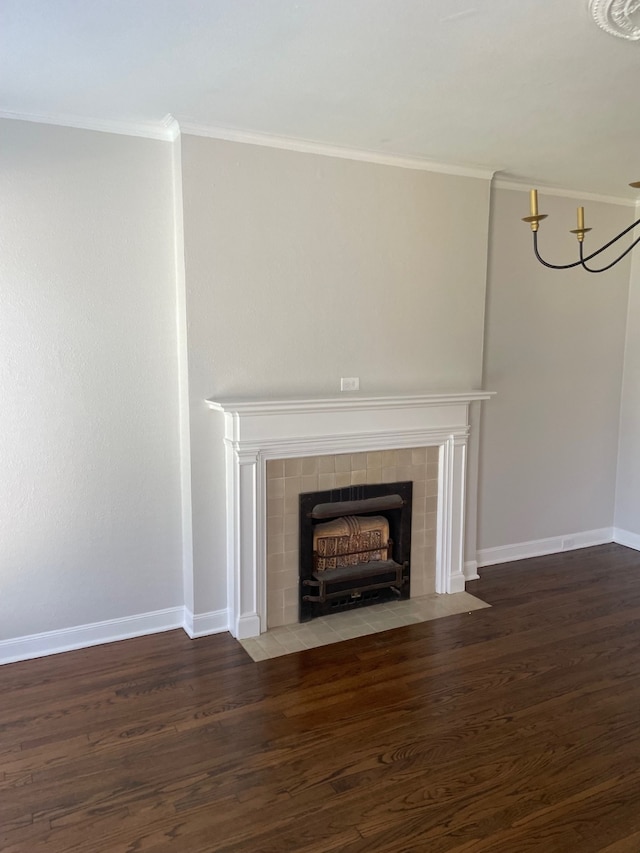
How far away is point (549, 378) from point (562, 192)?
126 cm

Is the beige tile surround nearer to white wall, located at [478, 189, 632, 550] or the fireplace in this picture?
the fireplace

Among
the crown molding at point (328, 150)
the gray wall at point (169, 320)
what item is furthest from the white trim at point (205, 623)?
the crown molding at point (328, 150)

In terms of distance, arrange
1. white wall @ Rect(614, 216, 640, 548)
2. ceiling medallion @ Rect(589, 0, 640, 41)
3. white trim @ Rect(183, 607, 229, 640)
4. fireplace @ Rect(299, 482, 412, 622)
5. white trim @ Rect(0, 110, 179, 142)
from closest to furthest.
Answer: ceiling medallion @ Rect(589, 0, 640, 41) → white trim @ Rect(0, 110, 179, 142) → white trim @ Rect(183, 607, 229, 640) → fireplace @ Rect(299, 482, 412, 622) → white wall @ Rect(614, 216, 640, 548)

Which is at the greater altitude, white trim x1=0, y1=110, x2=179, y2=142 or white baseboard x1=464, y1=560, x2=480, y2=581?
white trim x1=0, y1=110, x2=179, y2=142

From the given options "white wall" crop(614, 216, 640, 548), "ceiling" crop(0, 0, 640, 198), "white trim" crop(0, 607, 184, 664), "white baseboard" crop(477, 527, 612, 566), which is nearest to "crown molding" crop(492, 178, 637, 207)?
"white wall" crop(614, 216, 640, 548)

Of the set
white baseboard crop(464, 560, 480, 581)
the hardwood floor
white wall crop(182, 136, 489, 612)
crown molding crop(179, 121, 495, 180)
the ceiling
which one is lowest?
the hardwood floor

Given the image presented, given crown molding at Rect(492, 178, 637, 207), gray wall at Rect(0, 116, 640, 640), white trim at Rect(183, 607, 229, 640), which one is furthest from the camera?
crown molding at Rect(492, 178, 637, 207)

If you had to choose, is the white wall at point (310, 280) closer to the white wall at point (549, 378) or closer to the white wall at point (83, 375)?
the white wall at point (83, 375)

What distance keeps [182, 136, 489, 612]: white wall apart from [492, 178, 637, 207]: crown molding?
0.26 metres

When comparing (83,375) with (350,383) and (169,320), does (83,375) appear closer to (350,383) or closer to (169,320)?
(169,320)

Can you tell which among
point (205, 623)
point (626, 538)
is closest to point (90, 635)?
point (205, 623)

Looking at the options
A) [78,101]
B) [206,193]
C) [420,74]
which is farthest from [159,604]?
[420,74]

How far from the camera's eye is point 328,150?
3.19 metres

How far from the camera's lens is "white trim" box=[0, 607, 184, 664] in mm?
2967
